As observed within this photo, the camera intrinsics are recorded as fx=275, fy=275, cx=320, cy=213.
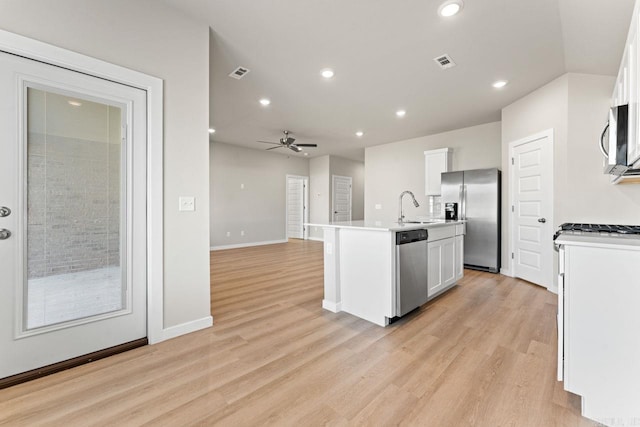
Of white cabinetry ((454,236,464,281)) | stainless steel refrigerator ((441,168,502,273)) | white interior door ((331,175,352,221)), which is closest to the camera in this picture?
white cabinetry ((454,236,464,281))

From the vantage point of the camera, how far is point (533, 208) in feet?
12.9

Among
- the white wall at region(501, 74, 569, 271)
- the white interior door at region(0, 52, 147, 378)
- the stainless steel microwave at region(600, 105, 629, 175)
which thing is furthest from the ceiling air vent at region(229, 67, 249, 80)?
the white wall at region(501, 74, 569, 271)

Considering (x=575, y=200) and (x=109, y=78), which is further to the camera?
(x=575, y=200)

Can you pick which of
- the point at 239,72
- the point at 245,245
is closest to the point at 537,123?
the point at 239,72

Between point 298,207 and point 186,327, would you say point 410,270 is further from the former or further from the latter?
point 298,207

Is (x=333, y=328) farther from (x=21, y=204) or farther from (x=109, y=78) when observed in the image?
(x=109, y=78)

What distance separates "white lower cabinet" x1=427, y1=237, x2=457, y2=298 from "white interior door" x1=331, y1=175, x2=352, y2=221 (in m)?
5.42

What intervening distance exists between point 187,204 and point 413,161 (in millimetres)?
5540

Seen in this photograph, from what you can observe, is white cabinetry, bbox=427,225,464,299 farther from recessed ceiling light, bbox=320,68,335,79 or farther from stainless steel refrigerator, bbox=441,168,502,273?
recessed ceiling light, bbox=320,68,335,79

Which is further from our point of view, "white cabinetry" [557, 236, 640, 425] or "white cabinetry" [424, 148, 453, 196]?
"white cabinetry" [424, 148, 453, 196]

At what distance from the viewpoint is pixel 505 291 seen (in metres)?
3.61

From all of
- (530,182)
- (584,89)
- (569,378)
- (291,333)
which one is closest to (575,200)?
(530,182)

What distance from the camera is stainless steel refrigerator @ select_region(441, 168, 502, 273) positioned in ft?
15.0

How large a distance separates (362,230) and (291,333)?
1142 millimetres
